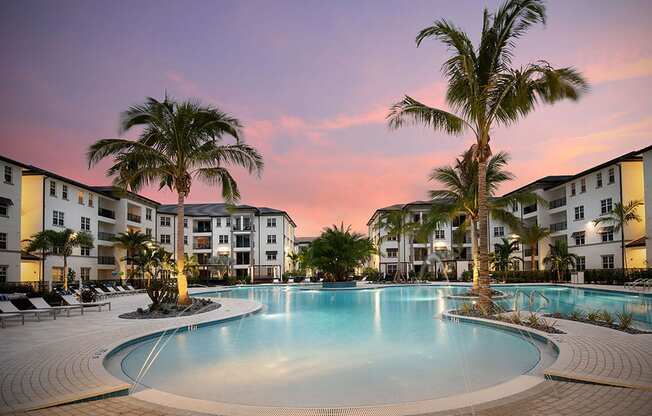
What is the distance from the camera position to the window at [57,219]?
34.2m

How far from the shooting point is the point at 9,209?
28625mm

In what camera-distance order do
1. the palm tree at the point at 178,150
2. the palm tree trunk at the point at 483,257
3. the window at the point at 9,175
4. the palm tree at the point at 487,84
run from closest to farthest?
the palm tree at the point at 487,84 → the palm tree trunk at the point at 483,257 → the palm tree at the point at 178,150 → the window at the point at 9,175

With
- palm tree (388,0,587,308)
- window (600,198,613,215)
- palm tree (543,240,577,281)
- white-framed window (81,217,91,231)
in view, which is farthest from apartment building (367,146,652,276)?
white-framed window (81,217,91,231)

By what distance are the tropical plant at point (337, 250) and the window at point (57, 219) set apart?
20.3 m

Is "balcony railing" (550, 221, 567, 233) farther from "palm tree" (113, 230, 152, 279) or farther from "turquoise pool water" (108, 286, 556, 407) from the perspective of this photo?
"palm tree" (113, 230, 152, 279)

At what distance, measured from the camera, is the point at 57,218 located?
34719 millimetres

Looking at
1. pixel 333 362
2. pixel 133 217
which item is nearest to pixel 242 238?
pixel 133 217

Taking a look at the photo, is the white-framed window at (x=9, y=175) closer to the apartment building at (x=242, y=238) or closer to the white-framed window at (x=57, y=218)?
the white-framed window at (x=57, y=218)

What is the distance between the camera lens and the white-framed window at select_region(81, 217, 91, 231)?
38469 millimetres

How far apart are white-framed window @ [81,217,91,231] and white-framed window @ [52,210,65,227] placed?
3003mm

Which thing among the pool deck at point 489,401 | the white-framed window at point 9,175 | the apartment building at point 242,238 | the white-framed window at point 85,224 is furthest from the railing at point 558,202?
the white-framed window at point 9,175

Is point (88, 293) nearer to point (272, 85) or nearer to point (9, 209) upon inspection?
point (9, 209)

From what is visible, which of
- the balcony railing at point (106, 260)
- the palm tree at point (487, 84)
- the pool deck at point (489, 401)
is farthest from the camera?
the balcony railing at point (106, 260)

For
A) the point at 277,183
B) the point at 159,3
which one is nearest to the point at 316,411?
the point at 159,3
